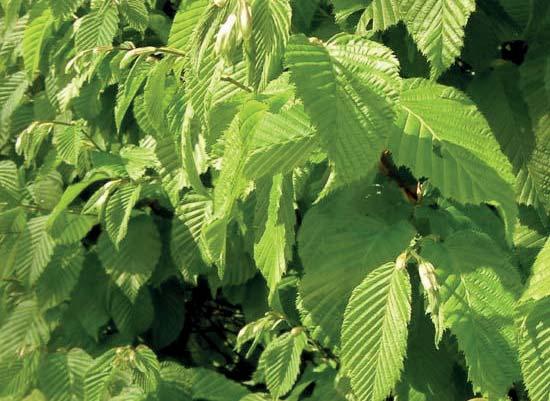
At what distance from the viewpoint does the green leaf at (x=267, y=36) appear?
4.46ft

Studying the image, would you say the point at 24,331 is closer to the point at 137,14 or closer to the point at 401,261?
the point at 137,14

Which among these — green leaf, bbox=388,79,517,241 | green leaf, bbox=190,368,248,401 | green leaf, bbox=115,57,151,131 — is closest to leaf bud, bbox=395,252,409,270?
green leaf, bbox=388,79,517,241

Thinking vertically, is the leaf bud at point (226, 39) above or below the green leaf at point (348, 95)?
above

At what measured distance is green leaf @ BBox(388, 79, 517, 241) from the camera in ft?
4.54

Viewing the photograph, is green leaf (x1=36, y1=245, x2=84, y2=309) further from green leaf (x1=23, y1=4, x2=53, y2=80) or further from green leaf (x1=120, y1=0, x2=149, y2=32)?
green leaf (x1=120, y1=0, x2=149, y2=32)

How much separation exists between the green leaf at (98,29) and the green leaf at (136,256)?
515 millimetres

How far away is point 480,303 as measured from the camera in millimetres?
1453

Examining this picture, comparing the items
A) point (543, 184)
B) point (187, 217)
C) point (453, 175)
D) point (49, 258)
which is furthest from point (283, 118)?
point (49, 258)

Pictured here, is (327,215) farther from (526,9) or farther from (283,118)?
(526,9)

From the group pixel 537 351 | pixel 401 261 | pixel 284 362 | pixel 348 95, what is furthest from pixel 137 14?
pixel 537 351

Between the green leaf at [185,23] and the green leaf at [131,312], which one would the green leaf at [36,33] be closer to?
the green leaf at [131,312]

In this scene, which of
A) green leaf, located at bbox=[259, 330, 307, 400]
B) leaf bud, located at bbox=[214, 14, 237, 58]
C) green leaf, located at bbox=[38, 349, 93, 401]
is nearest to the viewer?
leaf bud, located at bbox=[214, 14, 237, 58]

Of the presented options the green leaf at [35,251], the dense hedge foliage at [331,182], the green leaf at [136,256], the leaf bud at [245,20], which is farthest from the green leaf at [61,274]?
the leaf bud at [245,20]

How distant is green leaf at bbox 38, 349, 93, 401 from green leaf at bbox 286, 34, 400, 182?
1591 millimetres
